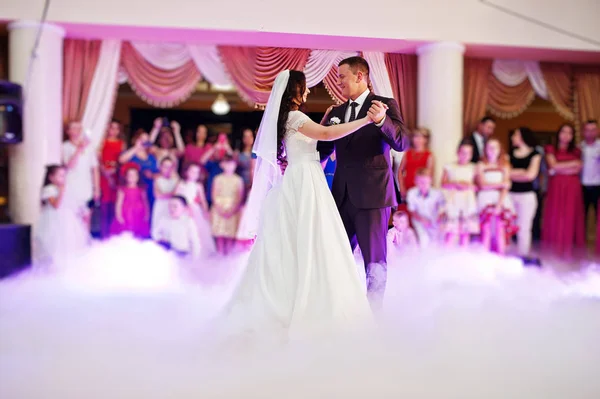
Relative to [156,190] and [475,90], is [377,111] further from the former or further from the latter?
[475,90]

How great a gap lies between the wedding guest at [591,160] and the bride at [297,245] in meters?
4.83

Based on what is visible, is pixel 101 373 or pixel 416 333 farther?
pixel 416 333

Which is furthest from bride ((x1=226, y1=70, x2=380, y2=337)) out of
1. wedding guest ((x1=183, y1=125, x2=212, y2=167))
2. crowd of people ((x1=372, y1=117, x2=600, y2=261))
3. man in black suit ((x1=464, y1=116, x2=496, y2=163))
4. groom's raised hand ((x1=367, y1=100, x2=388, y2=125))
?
man in black suit ((x1=464, y1=116, x2=496, y2=163))

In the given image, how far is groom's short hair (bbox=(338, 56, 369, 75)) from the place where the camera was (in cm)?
293

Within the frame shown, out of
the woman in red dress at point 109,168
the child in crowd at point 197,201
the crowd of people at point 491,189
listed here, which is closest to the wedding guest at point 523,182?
the crowd of people at point 491,189

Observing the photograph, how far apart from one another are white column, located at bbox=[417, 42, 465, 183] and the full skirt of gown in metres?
3.98

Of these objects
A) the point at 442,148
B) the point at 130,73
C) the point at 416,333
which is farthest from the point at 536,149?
the point at 130,73

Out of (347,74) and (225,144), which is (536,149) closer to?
(225,144)

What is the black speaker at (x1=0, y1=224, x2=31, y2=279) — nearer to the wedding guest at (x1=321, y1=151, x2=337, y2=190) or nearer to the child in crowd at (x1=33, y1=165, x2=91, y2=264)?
→ the child in crowd at (x1=33, y1=165, x2=91, y2=264)

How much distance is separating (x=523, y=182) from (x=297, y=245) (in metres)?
4.15

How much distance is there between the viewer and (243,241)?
21.0 feet

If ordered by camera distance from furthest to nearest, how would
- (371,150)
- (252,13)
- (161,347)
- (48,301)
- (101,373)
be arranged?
(252,13)
(48,301)
(371,150)
(161,347)
(101,373)

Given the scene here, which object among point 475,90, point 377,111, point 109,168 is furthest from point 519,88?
point 377,111

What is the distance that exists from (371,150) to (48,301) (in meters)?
2.46
